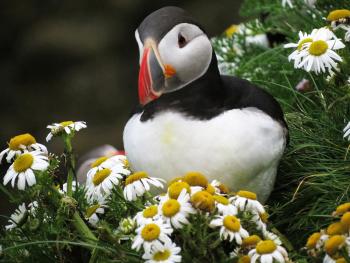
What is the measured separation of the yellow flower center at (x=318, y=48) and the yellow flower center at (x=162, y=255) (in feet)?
2.91

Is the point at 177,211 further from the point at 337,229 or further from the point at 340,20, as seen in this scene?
the point at 340,20

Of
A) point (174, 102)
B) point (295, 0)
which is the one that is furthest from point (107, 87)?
point (174, 102)

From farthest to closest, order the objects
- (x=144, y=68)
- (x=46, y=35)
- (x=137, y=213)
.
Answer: (x=46, y=35) → (x=144, y=68) → (x=137, y=213)

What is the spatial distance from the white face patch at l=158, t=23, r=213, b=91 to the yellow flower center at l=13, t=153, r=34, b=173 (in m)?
0.47

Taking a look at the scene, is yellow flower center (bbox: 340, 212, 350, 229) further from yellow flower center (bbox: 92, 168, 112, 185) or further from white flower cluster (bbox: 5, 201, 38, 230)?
white flower cluster (bbox: 5, 201, 38, 230)

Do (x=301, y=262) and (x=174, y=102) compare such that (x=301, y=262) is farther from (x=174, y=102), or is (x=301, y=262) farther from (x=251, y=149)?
(x=174, y=102)

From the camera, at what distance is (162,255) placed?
2.26 meters

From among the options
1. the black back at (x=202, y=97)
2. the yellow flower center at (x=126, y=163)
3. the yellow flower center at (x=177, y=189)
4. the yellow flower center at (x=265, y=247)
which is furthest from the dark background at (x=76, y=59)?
the yellow flower center at (x=265, y=247)

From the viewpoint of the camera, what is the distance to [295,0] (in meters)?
Result: 4.23

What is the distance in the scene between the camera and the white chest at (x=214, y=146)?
8.83 ft

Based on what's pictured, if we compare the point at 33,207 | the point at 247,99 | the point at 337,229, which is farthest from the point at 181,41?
the point at 337,229

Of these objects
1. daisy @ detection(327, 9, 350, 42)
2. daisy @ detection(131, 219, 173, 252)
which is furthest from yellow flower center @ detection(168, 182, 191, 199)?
daisy @ detection(327, 9, 350, 42)

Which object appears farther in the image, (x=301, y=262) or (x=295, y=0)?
(x=295, y=0)

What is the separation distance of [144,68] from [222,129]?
0.30 m
